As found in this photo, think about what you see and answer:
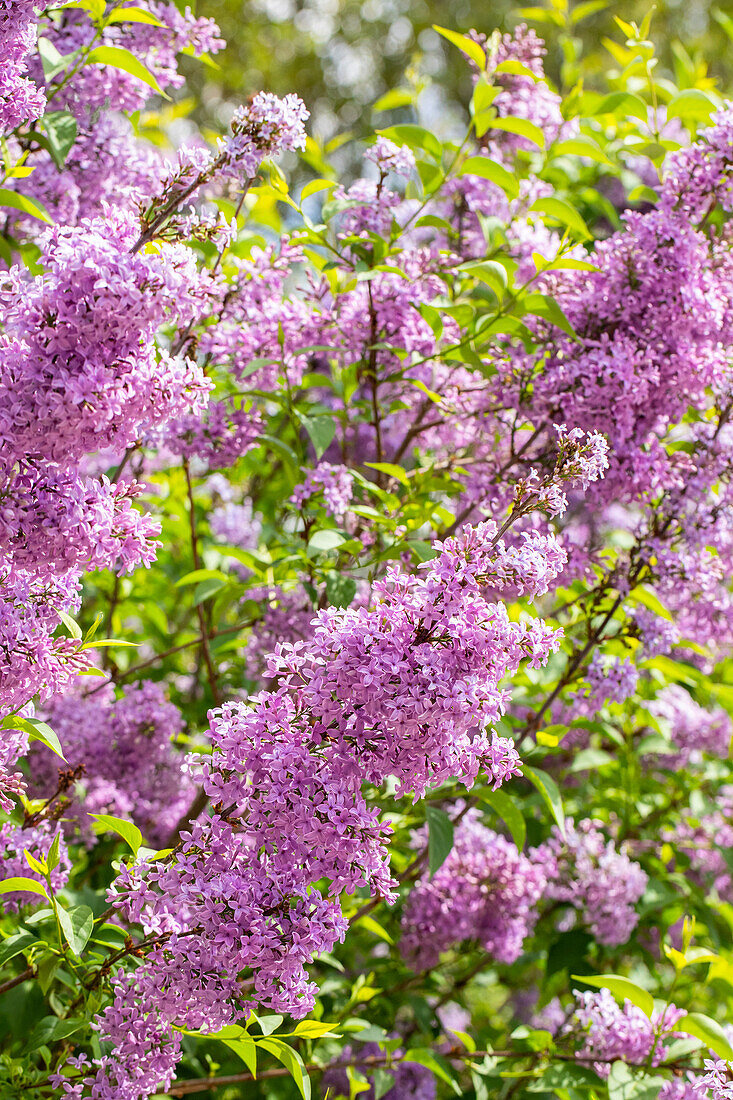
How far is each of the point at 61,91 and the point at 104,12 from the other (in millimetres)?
275

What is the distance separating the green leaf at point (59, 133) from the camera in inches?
99.2

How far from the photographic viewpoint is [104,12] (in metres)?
2.59

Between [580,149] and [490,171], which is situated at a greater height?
[580,149]

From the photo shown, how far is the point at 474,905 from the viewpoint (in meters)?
3.13

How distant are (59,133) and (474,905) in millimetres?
2515

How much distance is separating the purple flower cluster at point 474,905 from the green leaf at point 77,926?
1.46m

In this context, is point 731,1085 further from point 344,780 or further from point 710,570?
point 710,570

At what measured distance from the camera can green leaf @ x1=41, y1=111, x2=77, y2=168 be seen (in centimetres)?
252

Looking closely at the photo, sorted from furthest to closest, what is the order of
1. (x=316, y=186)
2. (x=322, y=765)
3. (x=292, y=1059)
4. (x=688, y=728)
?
(x=688, y=728) → (x=316, y=186) → (x=292, y=1059) → (x=322, y=765)

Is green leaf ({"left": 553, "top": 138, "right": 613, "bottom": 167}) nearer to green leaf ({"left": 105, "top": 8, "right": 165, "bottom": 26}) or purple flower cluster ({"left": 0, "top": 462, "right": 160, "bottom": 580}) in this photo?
green leaf ({"left": 105, "top": 8, "right": 165, "bottom": 26})

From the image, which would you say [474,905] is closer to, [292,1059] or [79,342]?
[292,1059]

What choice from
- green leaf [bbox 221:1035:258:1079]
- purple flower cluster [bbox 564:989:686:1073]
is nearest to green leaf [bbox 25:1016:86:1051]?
green leaf [bbox 221:1035:258:1079]

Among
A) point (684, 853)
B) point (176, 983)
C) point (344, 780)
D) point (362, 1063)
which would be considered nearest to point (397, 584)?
point (344, 780)

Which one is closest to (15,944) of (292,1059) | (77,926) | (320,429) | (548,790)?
(77,926)
